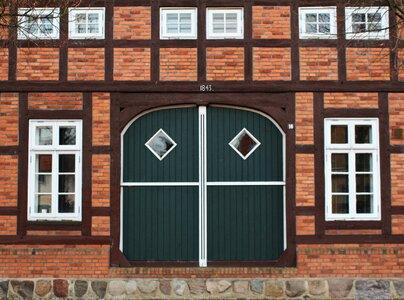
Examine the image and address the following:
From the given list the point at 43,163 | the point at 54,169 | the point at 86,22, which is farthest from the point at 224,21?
the point at 43,163

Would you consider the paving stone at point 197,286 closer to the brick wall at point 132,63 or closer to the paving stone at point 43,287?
the paving stone at point 43,287

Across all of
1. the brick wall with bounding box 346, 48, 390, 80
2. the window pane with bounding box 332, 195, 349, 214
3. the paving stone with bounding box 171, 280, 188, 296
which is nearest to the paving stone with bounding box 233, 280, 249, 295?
the paving stone with bounding box 171, 280, 188, 296

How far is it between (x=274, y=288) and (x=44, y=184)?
4852mm

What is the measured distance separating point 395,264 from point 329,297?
1.40 m

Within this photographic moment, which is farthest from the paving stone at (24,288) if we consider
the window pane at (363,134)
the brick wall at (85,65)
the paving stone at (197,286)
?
the window pane at (363,134)

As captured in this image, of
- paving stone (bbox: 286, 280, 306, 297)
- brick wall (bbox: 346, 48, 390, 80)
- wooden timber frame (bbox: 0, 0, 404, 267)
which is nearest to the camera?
paving stone (bbox: 286, 280, 306, 297)

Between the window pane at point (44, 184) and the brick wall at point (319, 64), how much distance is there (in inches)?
209

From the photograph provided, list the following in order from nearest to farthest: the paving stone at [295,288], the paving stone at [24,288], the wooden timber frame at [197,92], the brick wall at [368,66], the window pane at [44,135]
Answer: the paving stone at [295,288], the paving stone at [24,288], the wooden timber frame at [197,92], the brick wall at [368,66], the window pane at [44,135]

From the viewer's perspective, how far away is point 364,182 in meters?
10.9

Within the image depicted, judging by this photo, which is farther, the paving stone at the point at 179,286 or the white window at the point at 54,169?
the white window at the point at 54,169

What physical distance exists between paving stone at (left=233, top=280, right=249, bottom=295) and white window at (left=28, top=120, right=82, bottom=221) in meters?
3.33

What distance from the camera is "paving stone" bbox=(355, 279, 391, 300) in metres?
10.5

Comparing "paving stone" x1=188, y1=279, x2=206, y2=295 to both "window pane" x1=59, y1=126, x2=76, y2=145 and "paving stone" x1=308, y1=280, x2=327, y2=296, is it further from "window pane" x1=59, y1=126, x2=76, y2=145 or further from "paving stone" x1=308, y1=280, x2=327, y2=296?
"window pane" x1=59, y1=126, x2=76, y2=145

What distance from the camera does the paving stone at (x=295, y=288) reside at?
10.5 metres
